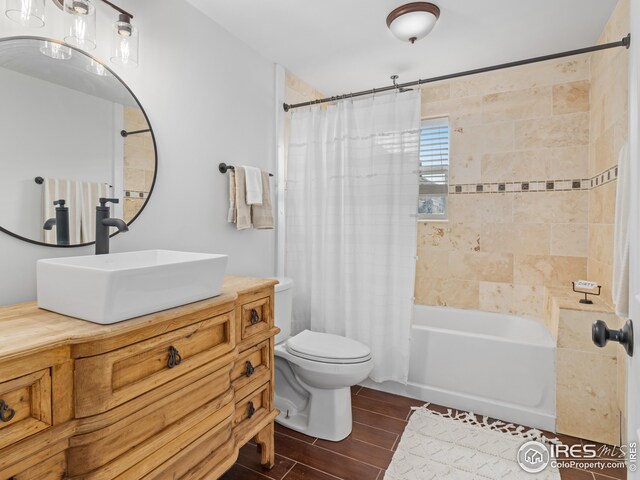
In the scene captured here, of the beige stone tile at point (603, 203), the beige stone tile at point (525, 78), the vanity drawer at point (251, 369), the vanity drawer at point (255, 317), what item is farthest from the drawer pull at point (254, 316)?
the beige stone tile at point (525, 78)

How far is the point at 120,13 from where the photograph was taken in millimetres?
1553

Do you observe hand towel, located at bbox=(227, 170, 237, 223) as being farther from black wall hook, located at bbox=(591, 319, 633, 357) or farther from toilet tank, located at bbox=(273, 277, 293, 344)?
black wall hook, located at bbox=(591, 319, 633, 357)

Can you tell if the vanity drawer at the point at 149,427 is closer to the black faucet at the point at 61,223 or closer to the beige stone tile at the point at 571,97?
the black faucet at the point at 61,223

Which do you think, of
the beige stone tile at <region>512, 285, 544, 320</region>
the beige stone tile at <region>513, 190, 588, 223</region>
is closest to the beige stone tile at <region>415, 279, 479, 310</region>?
the beige stone tile at <region>512, 285, 544, 320</region>

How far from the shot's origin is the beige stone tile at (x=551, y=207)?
8.51 ft

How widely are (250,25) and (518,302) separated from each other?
2793 millimetres

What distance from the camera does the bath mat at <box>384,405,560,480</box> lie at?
1.68m

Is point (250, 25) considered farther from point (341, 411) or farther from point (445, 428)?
point (445, 428)

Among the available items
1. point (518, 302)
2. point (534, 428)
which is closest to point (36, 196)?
point (534, 428)

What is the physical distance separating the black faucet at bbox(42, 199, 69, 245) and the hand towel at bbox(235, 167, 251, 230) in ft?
2.96

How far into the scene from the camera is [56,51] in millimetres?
1348

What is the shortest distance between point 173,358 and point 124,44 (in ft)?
4.37

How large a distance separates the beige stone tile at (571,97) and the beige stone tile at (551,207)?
617mm

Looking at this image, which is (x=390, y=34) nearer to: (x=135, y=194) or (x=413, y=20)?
(x=413, y=20)
